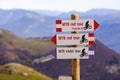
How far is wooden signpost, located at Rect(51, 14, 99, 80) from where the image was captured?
22.6 meters

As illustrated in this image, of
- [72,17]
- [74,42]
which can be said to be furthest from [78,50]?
[72,17]

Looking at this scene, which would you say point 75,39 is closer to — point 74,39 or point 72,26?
point 74,39

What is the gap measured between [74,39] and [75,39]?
59 mm

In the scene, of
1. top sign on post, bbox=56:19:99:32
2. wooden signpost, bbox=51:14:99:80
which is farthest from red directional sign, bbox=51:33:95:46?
top sign on post, bbox=56:19:99:32

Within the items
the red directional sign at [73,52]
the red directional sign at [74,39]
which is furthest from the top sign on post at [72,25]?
the red directional sign at [73,52]

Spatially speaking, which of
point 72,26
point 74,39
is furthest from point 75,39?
point 72,26

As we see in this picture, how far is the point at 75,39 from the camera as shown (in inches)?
890

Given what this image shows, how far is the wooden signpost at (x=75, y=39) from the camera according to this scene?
74.1ft

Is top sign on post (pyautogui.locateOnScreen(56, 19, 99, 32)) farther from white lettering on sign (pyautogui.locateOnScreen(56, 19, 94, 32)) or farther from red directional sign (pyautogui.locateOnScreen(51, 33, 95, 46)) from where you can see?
red directional sign (pyautogui.locateOnScreen(51, 33, 95, 46))

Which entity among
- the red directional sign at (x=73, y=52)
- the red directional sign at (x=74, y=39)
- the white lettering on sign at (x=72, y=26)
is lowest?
the red directional sign at (x=73, y=52)

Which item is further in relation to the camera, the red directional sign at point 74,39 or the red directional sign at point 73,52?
the red directional sign at point 73,52

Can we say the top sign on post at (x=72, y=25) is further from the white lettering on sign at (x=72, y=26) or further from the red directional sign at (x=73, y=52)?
the red directional sign at (x=73, y=52)

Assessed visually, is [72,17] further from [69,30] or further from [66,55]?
[66,55]

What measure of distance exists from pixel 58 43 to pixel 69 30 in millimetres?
991
